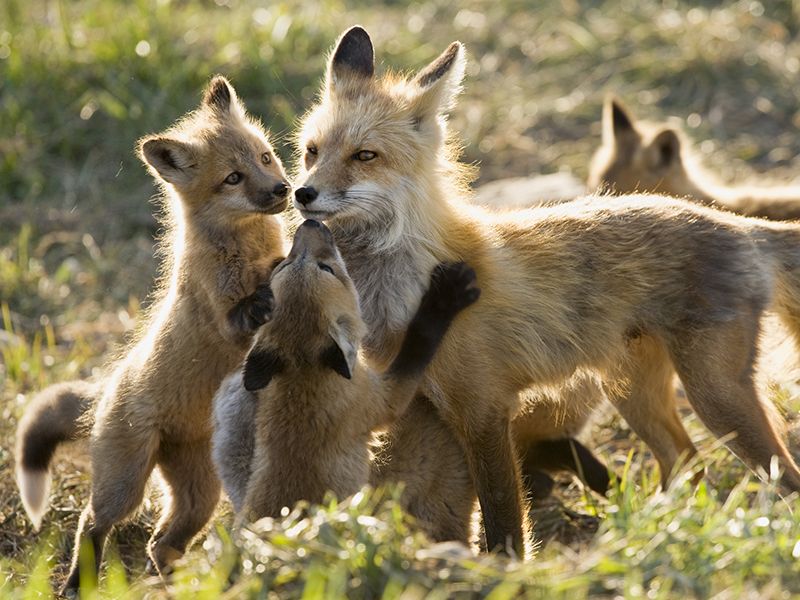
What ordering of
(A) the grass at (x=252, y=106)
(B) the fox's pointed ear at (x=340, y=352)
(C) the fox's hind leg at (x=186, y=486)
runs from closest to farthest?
(B) the fox's pointed ear at (x=340, y=352)
(C) the fox's hind leg at (x=186, y=486)
(A) the grass at (x=252, y=106)

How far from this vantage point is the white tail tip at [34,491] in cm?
652

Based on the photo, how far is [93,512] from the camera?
6148 millimetres

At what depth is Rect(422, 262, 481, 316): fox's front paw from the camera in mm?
5793

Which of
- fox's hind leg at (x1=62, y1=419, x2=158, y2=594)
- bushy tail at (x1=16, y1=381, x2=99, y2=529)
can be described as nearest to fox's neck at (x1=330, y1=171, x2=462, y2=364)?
fox's hind leg at (x1=62, y1=419, x2=158, y2=594)

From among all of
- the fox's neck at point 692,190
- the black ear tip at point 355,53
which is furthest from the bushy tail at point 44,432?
the fox's neck at point 692,190

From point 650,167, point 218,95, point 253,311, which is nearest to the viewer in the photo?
point 253,311

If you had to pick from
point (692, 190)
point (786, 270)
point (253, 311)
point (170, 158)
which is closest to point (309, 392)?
point (253, 311)

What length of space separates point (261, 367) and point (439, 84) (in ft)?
6.81

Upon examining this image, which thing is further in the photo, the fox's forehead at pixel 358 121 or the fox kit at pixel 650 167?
the fox kit at pixel 650 167

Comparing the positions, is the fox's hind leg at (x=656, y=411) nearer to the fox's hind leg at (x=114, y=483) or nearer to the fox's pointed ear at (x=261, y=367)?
the fox's pointed ear at (x=261, y=367)

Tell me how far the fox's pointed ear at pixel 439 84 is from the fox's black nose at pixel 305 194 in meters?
0.89

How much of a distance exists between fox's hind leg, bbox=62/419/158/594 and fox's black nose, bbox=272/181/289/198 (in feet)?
4.65

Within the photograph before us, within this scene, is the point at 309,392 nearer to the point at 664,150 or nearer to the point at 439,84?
the point at 439,84

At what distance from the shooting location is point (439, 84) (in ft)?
20.9
